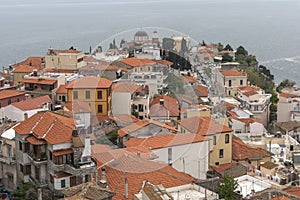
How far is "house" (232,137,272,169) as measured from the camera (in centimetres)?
812

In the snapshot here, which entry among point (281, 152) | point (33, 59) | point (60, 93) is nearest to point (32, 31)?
point (33, 59)

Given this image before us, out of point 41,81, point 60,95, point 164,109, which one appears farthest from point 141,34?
point 41,81

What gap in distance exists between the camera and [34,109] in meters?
9.55

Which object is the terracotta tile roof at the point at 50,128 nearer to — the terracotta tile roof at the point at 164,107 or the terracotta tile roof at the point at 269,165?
the terracotta tile roof at the point at 164,107

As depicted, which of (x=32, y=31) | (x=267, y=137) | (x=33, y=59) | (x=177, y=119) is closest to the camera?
(x=177, y=119)

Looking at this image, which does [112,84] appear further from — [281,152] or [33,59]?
[33,59]

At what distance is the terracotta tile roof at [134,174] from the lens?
5289 mm

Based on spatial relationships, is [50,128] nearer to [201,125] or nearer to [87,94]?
[87,94]

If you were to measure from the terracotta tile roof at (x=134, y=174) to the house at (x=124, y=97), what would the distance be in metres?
0.84

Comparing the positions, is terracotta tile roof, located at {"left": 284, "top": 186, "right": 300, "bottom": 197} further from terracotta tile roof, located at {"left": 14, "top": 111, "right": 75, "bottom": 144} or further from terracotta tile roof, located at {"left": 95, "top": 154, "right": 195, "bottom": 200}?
terracotta tile roof, located at {"left": 14, "top": 111, "right": 75, "bottom": 144}

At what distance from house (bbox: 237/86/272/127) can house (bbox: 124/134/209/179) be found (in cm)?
556

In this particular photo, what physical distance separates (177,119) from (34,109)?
367 centimetres

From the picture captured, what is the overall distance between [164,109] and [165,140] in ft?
2.48

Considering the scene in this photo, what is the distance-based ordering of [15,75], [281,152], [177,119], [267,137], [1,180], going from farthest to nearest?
1. [15,75]
2. [267,137]
3. [281,152]
4. [1,180]
5. [177,119]
